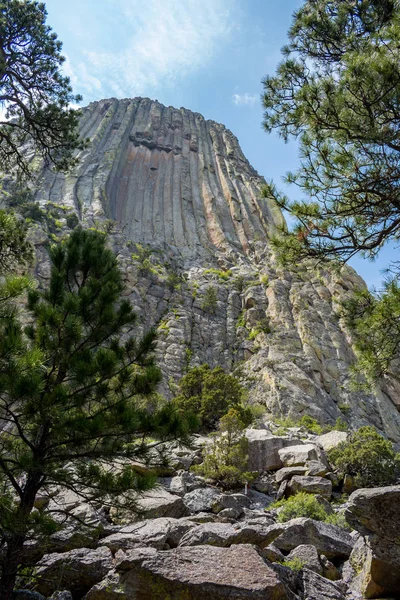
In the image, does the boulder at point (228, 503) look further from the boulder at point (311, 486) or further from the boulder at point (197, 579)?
the boulder at point (197, 579)

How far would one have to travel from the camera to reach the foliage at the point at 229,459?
10.8 metres

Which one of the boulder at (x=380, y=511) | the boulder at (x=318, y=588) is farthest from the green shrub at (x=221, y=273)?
the boulder at (x=318, y=588)

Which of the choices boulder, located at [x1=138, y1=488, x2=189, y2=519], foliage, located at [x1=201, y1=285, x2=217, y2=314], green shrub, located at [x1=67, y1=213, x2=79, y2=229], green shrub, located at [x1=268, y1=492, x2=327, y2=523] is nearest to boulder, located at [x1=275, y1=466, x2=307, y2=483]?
green shrub, located at [x1=268, y1=492, x2=327, y2=523]

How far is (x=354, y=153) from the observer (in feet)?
19.7

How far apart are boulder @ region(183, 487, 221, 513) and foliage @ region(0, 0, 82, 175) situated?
7973 mm

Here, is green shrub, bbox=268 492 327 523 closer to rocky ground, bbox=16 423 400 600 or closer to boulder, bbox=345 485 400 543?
rocky ground, bbox=16 423 400 600

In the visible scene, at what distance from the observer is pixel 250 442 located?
42.2ft

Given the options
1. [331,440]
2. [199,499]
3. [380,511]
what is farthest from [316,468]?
[380,511]

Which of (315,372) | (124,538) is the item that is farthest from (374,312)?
(315,372)

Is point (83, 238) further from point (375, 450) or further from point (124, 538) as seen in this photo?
point (375, 450)

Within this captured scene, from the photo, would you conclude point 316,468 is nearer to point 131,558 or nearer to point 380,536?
point 380,536

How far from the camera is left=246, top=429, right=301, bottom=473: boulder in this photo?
481 inches

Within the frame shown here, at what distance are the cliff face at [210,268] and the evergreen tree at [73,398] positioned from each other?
10.6 feet

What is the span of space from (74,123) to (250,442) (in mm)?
9958
